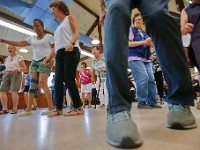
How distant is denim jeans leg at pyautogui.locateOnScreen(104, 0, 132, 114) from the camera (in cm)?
77

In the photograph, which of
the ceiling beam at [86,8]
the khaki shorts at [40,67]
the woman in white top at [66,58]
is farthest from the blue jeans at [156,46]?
the ceiling beam at [86,8]

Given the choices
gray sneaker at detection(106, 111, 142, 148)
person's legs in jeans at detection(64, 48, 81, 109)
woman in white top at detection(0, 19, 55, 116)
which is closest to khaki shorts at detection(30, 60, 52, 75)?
woman in white top at detection(0, 19, 55, 116)

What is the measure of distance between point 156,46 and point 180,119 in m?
0.33

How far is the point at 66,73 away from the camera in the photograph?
2043mm

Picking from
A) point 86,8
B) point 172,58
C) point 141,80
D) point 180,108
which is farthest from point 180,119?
point 86,8

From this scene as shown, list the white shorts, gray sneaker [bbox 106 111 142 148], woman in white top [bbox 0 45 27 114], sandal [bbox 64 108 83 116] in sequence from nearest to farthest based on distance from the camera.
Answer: gray sneaker [bbox 106 111 142 148] → sandal [bbox 64 108 83 116] → woman in white top [bbox 0 45 27 114] → the white shorts

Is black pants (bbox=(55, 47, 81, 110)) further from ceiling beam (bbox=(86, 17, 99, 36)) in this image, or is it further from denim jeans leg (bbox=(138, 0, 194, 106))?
ceiling beam (bbox=(86, 17, 99, 36))

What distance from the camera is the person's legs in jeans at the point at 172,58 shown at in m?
0.84

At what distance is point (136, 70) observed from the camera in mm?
2287

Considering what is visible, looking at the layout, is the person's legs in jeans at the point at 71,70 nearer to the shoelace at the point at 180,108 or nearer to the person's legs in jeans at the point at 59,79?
the person's legs in jeans at the point at 59,79

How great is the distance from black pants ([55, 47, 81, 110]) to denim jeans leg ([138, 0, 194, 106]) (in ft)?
4.14

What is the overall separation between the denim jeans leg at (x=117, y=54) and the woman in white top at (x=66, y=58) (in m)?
1.19

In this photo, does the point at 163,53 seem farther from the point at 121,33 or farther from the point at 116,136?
the point at 116,136

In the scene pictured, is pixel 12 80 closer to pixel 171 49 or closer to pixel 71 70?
pixel 71 70
